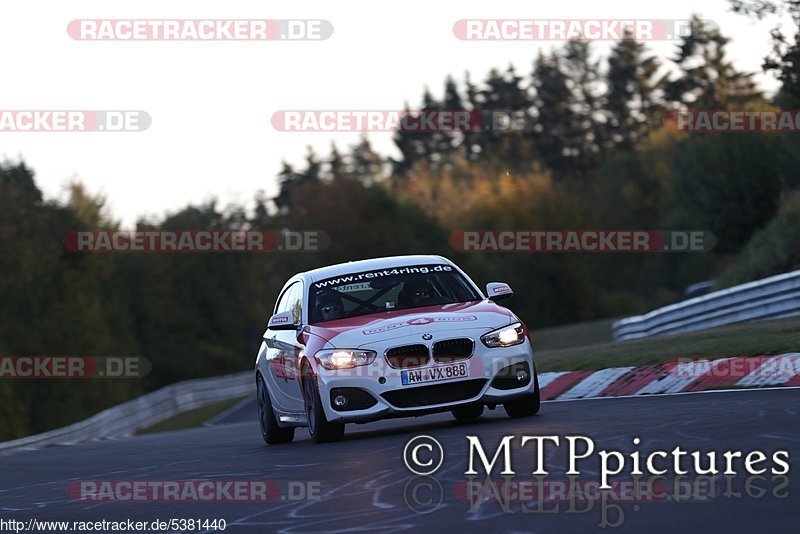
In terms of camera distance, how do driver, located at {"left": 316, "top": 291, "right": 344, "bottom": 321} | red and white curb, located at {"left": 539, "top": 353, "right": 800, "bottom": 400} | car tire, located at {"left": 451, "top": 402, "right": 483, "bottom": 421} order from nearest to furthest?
1. car tire, located at {"left": 451, "top": 402, "right": 483, "bottom": 421}
2. driver, located at {"left": 316, "top": 291, "right": 344, "bottom": 321}
3. red and white curb, located at {"left": 539, "top": 353, "right": 800, "bottom": 400}

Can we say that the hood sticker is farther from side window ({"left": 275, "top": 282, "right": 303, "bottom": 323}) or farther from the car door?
side window ({"left": 275, "top": 282, "right": 303, "bottom": 323})

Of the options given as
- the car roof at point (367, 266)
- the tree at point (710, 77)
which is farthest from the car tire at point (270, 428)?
the tree at point (710, 77)

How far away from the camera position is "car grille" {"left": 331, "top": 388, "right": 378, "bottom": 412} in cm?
1184

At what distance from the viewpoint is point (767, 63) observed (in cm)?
2978

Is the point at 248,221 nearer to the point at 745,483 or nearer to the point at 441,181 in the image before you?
the point at 441,181

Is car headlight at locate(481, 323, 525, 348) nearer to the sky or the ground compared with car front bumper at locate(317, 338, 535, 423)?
nearer to the sky

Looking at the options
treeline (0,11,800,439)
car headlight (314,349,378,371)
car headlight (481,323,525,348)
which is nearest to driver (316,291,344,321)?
car headlight (314,349,378,371)

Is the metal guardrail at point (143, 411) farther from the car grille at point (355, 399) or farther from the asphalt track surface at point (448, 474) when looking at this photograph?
the car grille at point (355, 399)

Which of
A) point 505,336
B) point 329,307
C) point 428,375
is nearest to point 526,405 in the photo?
point 505,336

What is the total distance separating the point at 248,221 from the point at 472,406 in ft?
238

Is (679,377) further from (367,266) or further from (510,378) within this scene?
(367,266)

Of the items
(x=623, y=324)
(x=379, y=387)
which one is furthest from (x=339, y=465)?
(x=623, y=324)

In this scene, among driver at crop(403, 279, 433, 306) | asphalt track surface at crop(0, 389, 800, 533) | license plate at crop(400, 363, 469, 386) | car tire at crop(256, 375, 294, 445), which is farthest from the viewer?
car tire at crop(256, 375, 294, 445)

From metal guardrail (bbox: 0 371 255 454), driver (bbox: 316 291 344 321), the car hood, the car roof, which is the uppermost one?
the car roof
